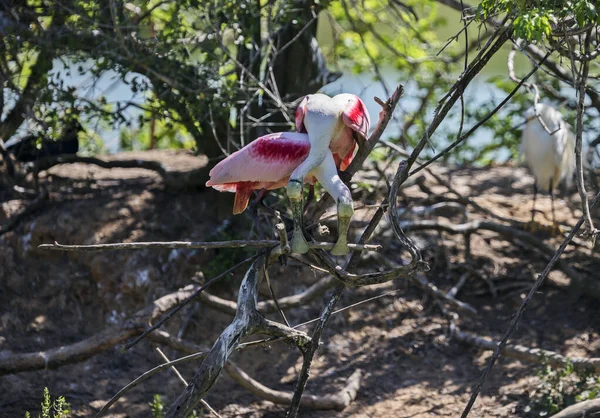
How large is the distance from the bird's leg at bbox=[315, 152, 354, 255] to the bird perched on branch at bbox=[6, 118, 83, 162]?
3.11 metres

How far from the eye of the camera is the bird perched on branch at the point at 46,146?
19.3ft

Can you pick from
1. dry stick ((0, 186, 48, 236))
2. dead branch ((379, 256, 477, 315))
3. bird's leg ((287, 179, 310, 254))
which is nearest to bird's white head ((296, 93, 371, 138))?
bird's leg ((287, 179, 310, 254))

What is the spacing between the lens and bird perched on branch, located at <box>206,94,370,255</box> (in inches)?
123

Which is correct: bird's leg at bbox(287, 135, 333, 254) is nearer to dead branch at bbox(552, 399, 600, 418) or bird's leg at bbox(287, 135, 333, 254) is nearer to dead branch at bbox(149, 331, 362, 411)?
dead branch at bbox(149, 331, 362, 411)

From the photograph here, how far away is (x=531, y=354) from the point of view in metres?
5.12

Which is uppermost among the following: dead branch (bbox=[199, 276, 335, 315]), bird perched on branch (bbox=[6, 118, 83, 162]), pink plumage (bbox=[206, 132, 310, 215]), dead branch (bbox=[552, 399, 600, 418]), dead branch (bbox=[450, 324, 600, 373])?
pink plumage (bbox=[206, 132, 310, 215])

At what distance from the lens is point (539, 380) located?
521 cm

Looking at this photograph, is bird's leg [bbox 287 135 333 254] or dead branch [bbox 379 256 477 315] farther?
dead branch [bbox 379 256 477 315]

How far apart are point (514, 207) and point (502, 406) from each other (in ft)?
8.27

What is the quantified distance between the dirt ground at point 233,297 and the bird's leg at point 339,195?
6.50 feet

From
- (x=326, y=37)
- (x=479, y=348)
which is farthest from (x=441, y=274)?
(x=326, y=37)

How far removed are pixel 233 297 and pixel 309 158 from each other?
2968 millimetres

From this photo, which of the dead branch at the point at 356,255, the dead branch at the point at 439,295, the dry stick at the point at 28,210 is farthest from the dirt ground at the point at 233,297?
the dead branch at the point at 356,255

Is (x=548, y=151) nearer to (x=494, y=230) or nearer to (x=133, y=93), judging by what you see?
(x=494, y=230)
